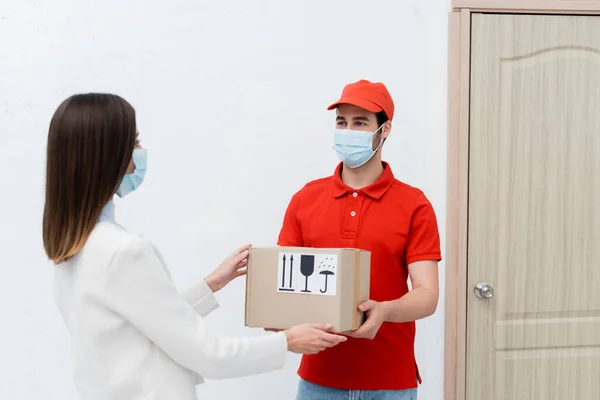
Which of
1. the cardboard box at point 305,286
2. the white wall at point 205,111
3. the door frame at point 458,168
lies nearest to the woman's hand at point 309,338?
the cardboard box at point 305,286

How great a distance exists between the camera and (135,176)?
4.72ft

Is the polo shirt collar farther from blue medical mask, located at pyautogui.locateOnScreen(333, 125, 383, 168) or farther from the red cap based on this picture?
the red cap

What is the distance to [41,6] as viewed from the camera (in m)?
2.36

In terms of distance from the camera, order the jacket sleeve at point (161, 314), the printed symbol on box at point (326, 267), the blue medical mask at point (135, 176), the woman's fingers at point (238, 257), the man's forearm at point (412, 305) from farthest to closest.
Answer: the woman's fingers at point (238, 257) < the man's forearm at point (412, 305) < the printed symbol on box at point (326, 267) < the blue medical mask at point (135, 176) < the jacket sleeve at point (161, 314)

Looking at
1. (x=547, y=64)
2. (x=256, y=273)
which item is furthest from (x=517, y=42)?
(x=256, y=273)

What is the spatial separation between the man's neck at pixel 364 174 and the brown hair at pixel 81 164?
72cm

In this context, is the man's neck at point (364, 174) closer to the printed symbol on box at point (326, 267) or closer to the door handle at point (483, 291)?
the printed symbol on box at point (326, 267)

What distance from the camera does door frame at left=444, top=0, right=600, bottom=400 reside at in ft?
8.01

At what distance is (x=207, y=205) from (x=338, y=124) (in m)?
0.69

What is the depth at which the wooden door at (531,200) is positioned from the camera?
248 centimetres

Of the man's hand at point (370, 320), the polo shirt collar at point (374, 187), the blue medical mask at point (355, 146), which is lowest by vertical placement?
the man's hand at point (370, 320)

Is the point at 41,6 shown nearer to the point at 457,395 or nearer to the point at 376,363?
the point at 376,363

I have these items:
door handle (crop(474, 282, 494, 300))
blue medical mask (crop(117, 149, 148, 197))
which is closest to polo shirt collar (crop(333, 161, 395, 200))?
blue medical mask (crop(117, 149, 148, 197))

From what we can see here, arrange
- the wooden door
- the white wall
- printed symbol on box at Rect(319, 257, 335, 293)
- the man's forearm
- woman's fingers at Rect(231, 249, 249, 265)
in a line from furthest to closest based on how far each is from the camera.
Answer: the wooden door
the white wall
woman's fingers at Rect(231, 249, 249, 265)
the man's forearm
printed symbol on box at Rect(319, 257, 335, 293)
